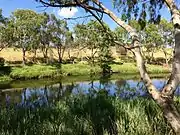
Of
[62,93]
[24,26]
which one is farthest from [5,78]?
[62,93]

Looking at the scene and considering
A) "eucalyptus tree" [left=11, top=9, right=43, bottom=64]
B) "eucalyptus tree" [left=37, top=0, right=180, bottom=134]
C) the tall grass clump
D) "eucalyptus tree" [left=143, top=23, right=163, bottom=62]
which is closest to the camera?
"eucalyptus tree" [left=37, top=0, right=180, bottom=134]

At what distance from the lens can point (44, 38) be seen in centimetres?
7406

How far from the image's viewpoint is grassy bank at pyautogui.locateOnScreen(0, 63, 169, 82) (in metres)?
55.1

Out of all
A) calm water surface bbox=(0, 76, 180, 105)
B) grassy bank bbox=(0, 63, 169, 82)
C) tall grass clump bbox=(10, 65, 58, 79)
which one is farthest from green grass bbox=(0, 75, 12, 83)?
calm water surface bbox=(0, 76, 180, 105)

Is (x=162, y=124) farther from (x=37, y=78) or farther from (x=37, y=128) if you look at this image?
(x=37, y=78)

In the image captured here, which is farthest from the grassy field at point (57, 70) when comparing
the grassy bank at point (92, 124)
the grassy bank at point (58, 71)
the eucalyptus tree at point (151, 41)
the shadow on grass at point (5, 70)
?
the grassy bank at point (92, 124)

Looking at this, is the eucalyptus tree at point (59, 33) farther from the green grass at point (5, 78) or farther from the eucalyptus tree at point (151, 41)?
the eucalyptus tree at point (151, 41)

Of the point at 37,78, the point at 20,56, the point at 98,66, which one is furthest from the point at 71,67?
the point at 20,56

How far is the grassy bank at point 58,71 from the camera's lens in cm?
5506

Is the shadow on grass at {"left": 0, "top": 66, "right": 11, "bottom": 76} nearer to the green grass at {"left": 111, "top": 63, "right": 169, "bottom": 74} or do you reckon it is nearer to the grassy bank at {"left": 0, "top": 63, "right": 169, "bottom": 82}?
the grassy bank at {"left": 0, "top": 63, "right": 169, "bottom": 82}

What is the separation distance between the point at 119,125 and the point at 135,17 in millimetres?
3361

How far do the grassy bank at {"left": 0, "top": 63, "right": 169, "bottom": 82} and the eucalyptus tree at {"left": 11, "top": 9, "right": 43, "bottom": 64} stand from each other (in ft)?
22.6

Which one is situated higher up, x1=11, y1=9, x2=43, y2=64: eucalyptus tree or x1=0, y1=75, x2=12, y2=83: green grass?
x1=11, y1=9, x2=43, y2=64: eucalyptus tree

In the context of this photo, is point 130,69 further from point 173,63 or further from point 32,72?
point 173,63
